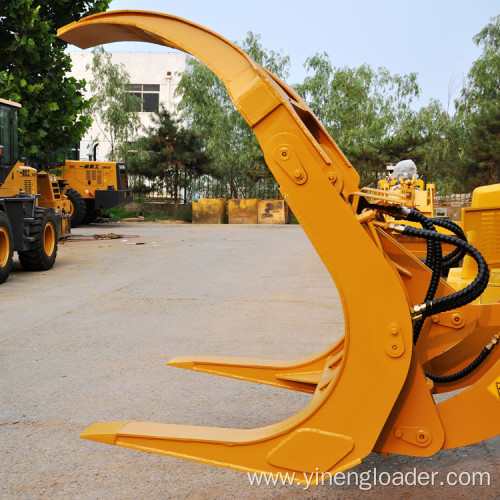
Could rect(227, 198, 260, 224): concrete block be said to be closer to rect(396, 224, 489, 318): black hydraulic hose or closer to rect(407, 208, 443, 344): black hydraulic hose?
rect(407, 208, 443, 344): black hydraulic hose

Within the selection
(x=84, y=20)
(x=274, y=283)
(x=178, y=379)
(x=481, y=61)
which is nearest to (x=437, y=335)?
(x=84, y=20)

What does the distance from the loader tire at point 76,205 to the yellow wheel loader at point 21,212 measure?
12.6 metres

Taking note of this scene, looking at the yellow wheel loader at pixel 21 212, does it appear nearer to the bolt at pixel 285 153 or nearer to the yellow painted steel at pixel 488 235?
the yellow painted steel at pixel 488 235

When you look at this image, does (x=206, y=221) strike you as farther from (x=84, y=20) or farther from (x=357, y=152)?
(x=84, y=20)

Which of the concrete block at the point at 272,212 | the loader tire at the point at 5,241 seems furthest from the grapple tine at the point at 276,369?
the concrete block at the point at 272,212

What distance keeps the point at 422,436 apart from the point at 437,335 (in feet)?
2.46

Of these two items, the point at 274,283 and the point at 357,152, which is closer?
the point at 274,283

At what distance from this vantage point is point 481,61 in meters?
37.8

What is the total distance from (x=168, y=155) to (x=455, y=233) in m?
31.3

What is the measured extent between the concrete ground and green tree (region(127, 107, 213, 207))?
22.2m

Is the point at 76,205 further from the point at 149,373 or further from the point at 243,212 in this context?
the point at 149,373

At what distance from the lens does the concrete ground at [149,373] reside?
10.3ft

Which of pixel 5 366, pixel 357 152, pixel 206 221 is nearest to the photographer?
pixel 5 366

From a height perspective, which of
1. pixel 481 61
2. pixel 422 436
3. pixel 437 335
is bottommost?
pixel 422 436
